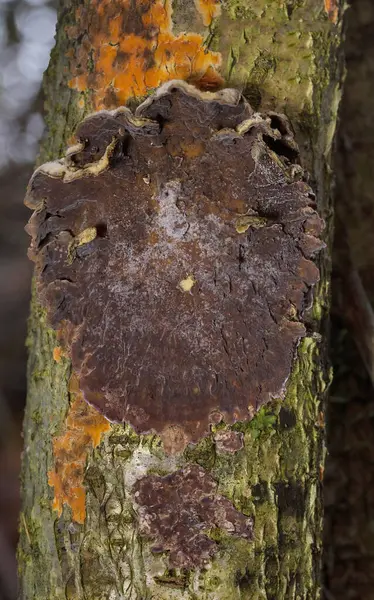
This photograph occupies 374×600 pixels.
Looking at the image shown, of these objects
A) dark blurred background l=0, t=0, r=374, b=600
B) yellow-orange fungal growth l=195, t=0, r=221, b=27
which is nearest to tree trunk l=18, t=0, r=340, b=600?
yellow-orange fungal growth l=195, t=0, r=221, b=27

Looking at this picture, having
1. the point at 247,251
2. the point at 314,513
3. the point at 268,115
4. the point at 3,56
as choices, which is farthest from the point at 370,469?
the point at 3,56

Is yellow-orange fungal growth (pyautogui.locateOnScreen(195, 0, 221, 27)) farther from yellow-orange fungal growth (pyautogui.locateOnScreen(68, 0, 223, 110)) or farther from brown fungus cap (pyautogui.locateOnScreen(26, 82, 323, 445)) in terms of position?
brown fungus cap (pyautogui.locateOnScreen(26, 82, 323, 445))

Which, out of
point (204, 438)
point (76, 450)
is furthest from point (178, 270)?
point (76, 450)

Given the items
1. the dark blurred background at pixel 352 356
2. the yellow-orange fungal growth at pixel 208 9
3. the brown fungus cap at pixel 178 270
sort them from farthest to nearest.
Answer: the dark blurred background at pixel 352 356, the yellow-orange fungal growth at pixel 208 9, the brown fungus cap at pixel 178 270

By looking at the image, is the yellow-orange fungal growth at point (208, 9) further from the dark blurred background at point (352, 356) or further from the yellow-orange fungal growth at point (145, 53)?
the dark blurred background at point (352, 356)

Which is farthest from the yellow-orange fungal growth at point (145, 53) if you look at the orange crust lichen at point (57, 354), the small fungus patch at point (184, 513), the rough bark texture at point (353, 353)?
the rough bark texture at point (353, 353)

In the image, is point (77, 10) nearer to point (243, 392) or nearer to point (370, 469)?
point (243, 392)

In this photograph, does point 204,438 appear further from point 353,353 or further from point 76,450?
point 353,353
